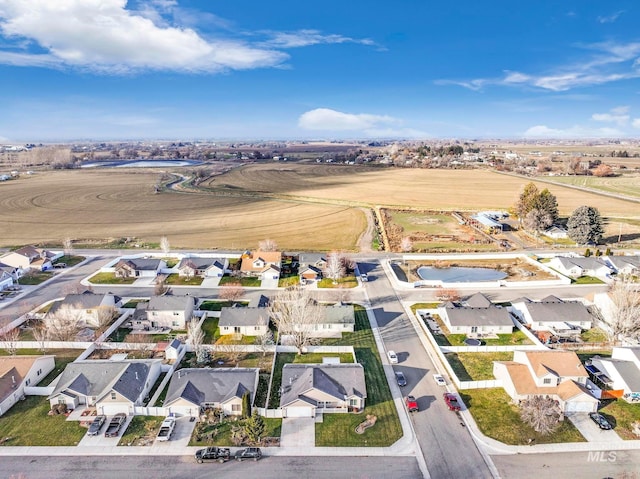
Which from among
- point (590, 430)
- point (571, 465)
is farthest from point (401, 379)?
point (590, 430)

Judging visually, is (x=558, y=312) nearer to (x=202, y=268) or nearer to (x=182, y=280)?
(x=202, y=268)

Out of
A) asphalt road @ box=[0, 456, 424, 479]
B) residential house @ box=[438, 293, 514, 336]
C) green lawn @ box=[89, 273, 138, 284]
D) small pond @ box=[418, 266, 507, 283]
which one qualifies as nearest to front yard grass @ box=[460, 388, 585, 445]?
asphalt road @ box=[0, 456, 424, 479]

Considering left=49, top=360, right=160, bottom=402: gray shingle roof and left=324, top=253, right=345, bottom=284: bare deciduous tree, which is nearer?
left=49, top=360, right=160, bottom=402: gray shingle roof

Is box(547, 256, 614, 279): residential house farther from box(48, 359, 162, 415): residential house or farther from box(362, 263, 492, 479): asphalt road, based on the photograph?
box(48, 359, 162, 415): residential house

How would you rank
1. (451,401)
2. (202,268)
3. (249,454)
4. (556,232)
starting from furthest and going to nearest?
(556,232)
(202,268)
(451,401)
(249,454)

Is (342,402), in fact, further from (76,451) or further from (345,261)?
(345,261)

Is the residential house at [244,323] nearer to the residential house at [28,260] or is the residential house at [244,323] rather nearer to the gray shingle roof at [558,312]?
the gray shingle roof at [558,312]
